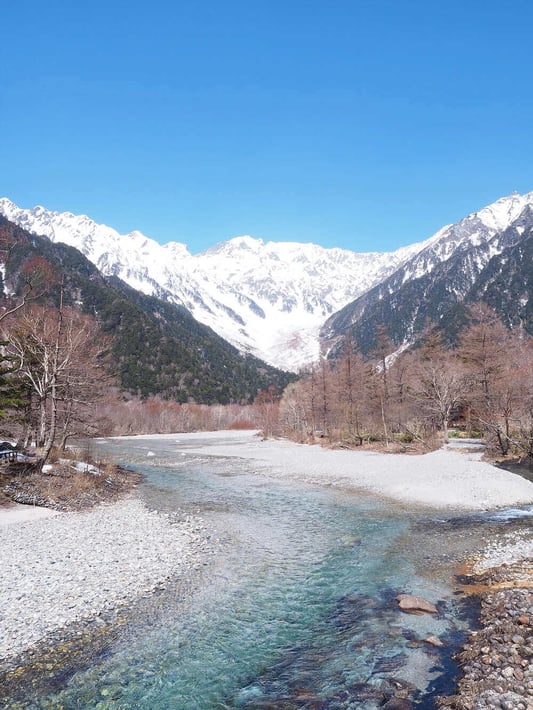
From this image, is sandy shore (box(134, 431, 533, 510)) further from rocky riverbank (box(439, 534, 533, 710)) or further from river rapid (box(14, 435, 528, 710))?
rocky riverbank (box(439, 534, 533, 710))

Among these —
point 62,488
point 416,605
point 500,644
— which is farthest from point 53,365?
point 500,644

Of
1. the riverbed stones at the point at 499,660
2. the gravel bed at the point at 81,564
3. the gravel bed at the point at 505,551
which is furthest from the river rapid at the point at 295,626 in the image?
the gravel bed at the point at 81,564

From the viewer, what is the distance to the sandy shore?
82.2ft

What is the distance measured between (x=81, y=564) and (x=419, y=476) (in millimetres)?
24710

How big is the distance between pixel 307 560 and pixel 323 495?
42.6 ft

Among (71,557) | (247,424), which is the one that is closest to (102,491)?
(71,557)

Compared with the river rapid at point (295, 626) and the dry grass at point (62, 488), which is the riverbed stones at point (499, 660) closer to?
the river rapid at point (295, 626)

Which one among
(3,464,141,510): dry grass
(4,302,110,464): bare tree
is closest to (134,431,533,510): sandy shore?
(3,464,141,510): dry grass

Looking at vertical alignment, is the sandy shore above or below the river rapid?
below

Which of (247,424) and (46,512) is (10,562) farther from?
(247,424)

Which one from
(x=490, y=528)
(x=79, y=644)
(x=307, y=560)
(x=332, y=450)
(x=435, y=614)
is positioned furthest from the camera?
(x=332, y=450)

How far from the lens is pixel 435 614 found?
1123cm

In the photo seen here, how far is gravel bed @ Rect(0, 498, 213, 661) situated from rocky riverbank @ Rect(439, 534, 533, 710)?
8.54 metres

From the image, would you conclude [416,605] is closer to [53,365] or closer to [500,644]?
[500,644]
